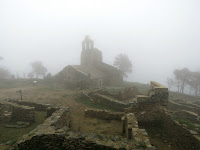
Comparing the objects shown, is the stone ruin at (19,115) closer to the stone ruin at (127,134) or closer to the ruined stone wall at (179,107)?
the stone ruin at (127,134)

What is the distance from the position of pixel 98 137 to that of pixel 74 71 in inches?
1311

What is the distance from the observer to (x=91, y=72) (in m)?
40.7

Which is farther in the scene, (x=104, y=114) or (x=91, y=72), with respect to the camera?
(x=91, y=72)

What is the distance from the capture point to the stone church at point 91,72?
35875 mm

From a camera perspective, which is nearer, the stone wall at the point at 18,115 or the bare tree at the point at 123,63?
the stone wall at the point at 18,115

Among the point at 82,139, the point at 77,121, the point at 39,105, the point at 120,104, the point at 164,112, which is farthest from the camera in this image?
the point at 120,104

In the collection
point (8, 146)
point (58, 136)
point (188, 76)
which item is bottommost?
point (8, 146)

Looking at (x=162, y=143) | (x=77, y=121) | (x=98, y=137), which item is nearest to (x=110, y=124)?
(x=77, y=121)

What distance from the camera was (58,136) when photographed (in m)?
6.61

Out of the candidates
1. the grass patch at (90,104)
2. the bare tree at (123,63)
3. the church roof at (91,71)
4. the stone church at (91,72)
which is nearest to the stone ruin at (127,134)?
the grass patch at (90,104)

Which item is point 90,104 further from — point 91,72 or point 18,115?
point 91,72

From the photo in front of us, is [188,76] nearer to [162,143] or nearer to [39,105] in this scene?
[162,143]

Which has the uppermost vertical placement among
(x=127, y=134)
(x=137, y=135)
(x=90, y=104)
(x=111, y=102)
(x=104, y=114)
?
(x=137, y=135)

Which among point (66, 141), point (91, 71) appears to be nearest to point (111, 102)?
point (66, 141)
